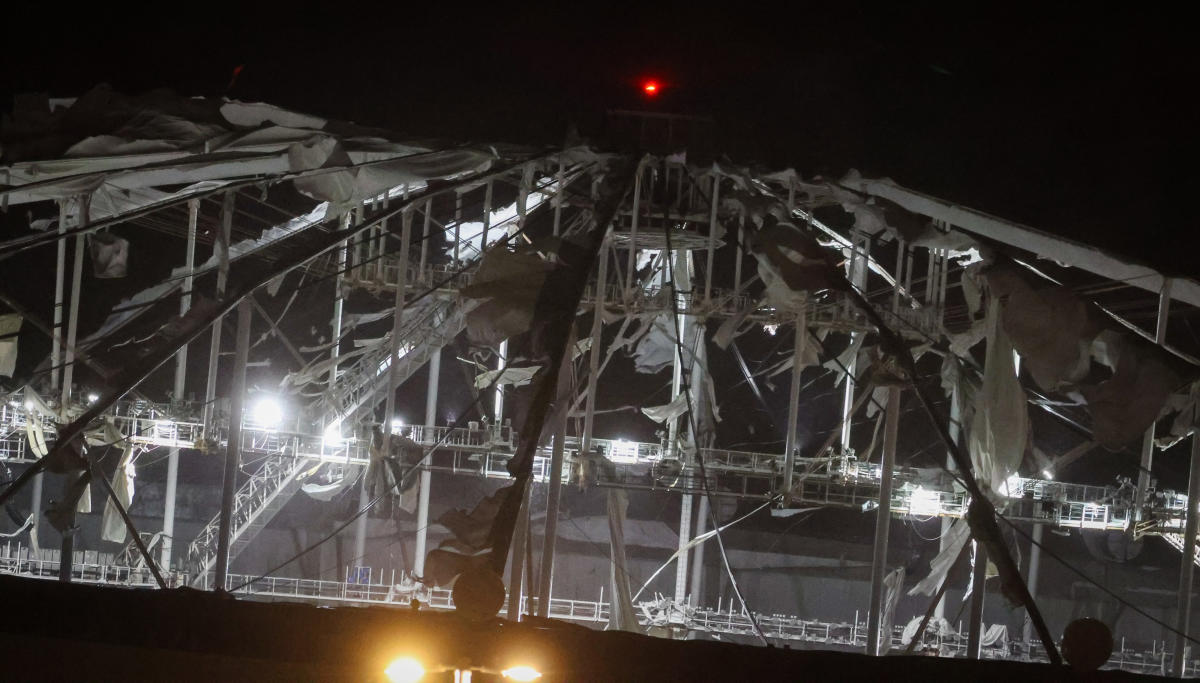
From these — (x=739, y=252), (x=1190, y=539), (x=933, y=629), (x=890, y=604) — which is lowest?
(x=933, y=629)

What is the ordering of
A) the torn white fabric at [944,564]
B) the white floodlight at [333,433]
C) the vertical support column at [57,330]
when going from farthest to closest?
the white floodlight at [333,433] < the torn white fabric at [944,564] < the vertical support column at [57,330]

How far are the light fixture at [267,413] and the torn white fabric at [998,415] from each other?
41.1 feet

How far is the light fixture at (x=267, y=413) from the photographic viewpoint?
663 inches

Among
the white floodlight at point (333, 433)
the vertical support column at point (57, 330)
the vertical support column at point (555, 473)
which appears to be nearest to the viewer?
the vertical support column at point (555, 473)

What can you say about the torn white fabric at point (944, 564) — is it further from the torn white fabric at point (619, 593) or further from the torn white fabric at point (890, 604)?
the torn white fabric at point (619, 593)

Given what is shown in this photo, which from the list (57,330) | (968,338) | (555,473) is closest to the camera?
(555,473)

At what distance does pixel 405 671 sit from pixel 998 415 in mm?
4863

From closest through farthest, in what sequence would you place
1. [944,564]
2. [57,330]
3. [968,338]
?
1. [968,338]
2. [944,564]
3. [57,330]

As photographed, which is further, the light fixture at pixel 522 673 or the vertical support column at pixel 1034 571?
the vertical support column at pixel 1034 571

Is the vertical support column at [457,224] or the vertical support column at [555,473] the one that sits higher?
the vertical support column at [457,224]

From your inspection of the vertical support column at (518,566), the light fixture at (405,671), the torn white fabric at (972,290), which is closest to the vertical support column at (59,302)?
the vertical support column at (518,566)

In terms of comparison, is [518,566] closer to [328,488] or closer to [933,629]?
[328,488]

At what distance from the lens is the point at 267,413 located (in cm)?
1705

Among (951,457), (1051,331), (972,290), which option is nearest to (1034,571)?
(951,457)
